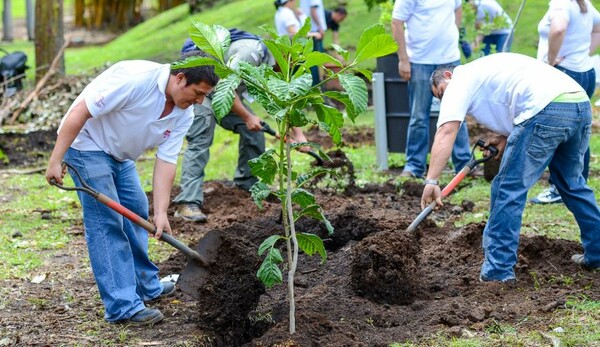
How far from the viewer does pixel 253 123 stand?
27.7 ft

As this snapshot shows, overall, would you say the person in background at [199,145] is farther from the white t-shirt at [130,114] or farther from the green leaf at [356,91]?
the green leaf at [356,91]

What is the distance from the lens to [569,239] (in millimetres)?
7137

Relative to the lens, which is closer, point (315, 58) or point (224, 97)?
point (224, 97)

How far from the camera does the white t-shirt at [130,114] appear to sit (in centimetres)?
539

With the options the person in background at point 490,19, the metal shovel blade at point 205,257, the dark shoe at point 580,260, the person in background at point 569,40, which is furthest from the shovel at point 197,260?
the person in background at point 490,19

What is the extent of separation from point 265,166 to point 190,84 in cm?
78

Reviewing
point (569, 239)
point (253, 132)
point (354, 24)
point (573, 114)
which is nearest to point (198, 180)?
point (253, 132)

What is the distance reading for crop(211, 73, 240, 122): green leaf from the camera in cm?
465

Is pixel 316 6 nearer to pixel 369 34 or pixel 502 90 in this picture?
pixel 502 90

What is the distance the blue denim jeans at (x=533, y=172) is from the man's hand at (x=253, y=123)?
2.99 metres

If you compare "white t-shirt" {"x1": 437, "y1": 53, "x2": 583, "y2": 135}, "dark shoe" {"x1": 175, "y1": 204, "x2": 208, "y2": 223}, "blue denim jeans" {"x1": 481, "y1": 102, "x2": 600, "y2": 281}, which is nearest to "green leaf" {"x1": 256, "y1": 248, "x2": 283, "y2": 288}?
"white t-shirt" {"x1": 437, "y1": 53, "x2": 583, "y2": 135}

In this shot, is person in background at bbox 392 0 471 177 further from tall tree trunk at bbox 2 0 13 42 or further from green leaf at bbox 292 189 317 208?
tall tree trunk at bbox 2 0 13 42

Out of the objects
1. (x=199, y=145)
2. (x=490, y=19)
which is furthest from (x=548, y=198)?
(x=490, y=19)

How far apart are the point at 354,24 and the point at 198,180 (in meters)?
11.8
